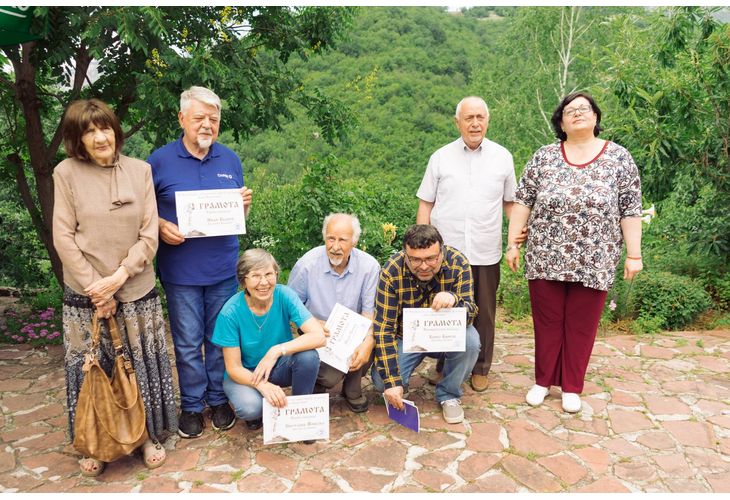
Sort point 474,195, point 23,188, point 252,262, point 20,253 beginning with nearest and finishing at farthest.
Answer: point 252,262, point 474,195, point 23,188, point 20,253

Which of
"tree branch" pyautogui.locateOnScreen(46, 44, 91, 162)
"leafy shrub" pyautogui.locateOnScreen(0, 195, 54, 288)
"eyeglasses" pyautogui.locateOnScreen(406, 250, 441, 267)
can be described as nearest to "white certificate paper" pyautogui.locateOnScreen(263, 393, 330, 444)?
"eyeglasses" pyautogui.locateOnScreen(406, 250, 441, 267)

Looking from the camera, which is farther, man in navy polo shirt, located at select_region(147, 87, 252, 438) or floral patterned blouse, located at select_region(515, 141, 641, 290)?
floral patterned blouse, located at select_region(515, 141, 641, 290)

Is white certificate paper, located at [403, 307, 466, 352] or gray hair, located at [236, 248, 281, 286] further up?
gray hair, located at [236, 248, 281, 286]

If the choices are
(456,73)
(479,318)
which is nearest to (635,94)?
(479,318)

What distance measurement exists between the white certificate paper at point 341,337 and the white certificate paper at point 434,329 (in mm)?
308

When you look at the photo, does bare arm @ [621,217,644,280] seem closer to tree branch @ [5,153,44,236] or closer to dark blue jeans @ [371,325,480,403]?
dark blue jeans @ [371,325,480,403]

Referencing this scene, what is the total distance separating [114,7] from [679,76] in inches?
197

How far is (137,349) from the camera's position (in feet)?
10.2

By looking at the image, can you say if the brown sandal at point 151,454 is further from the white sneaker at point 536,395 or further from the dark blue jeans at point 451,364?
the white sneaker at point 536,395

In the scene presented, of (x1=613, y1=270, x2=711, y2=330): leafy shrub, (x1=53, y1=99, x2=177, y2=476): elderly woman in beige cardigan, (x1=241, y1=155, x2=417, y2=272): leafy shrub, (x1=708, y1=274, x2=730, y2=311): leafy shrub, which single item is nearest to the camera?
(x1=53, y1=99, x2=177, y2=476): elderly woman in beige cardigan

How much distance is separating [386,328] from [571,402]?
141cm

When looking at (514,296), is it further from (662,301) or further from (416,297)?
(416,297)

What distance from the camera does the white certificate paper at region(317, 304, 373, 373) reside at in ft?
11.8

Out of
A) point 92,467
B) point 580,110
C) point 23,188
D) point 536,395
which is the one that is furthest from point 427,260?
point 23,188
